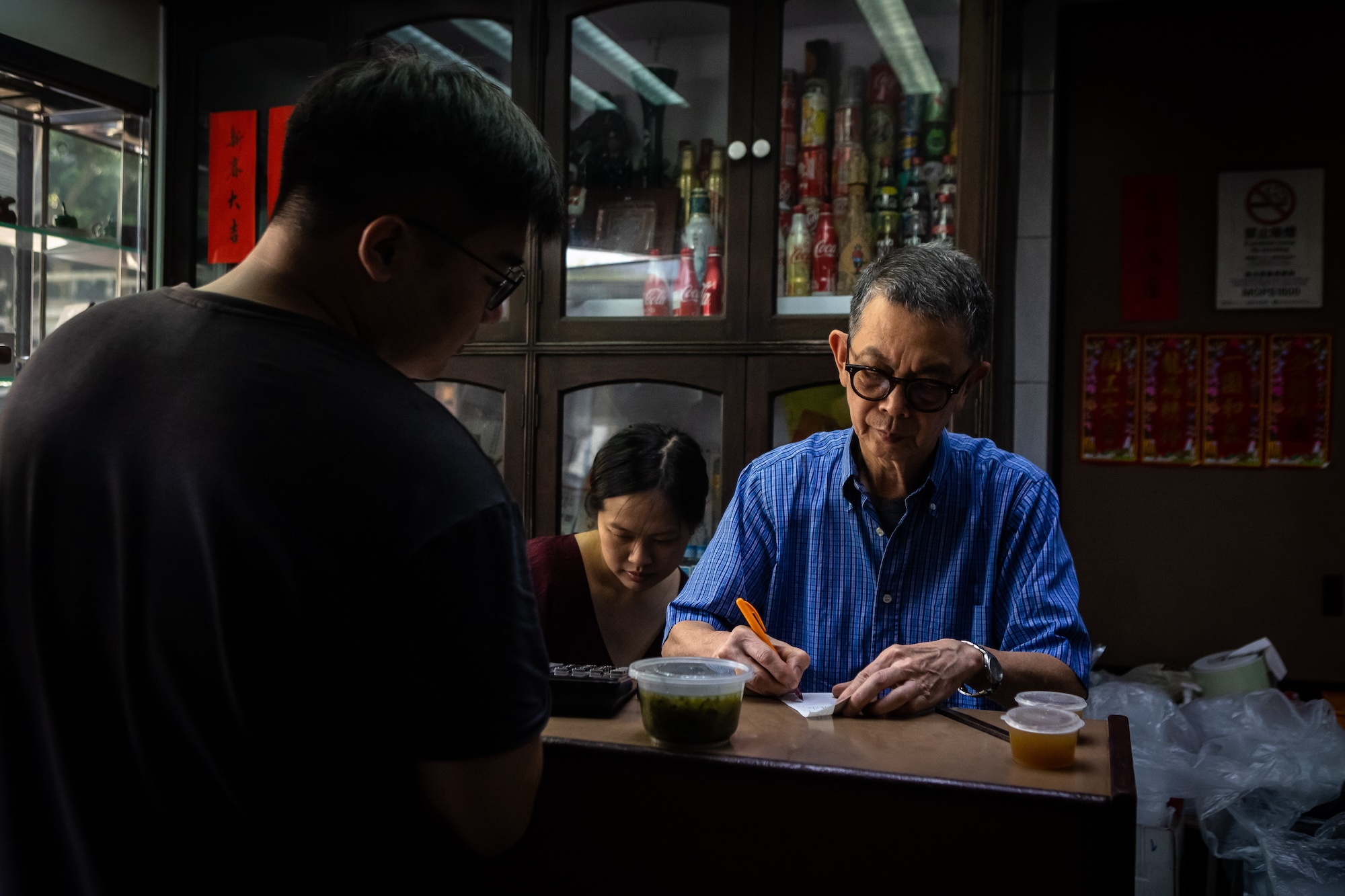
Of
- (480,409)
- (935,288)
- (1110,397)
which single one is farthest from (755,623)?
(1110,397)

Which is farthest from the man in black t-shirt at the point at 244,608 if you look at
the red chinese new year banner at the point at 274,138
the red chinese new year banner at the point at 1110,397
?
the red chinese new year banner at the point at 1110,397

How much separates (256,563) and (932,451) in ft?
3.75

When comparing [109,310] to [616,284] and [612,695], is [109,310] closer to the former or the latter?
[612,695]

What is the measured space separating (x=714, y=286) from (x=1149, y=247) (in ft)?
4.25

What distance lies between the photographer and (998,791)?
3.12ft

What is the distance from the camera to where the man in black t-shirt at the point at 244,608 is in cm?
69

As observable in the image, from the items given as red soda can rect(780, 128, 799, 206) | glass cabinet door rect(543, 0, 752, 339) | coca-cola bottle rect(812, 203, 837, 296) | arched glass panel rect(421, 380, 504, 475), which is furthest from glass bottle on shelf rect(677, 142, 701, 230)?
arched glass panel rect(421, 380, 504, 475)

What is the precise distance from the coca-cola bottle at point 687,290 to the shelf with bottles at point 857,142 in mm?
220

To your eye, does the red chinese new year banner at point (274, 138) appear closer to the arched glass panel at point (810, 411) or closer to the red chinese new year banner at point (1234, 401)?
the arched glass panel at point (810, 411)

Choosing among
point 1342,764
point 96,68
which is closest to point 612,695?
point 1342,764

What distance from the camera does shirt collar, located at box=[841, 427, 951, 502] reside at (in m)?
1.57

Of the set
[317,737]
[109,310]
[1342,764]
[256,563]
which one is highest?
[109,310]

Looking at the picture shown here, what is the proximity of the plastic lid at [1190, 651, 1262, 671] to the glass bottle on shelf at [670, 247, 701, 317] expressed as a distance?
1.59 metres

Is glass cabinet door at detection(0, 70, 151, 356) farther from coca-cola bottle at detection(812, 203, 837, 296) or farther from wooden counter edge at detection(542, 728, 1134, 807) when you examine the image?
wooden counter edge at detection(542, 728, 1134, 807)
